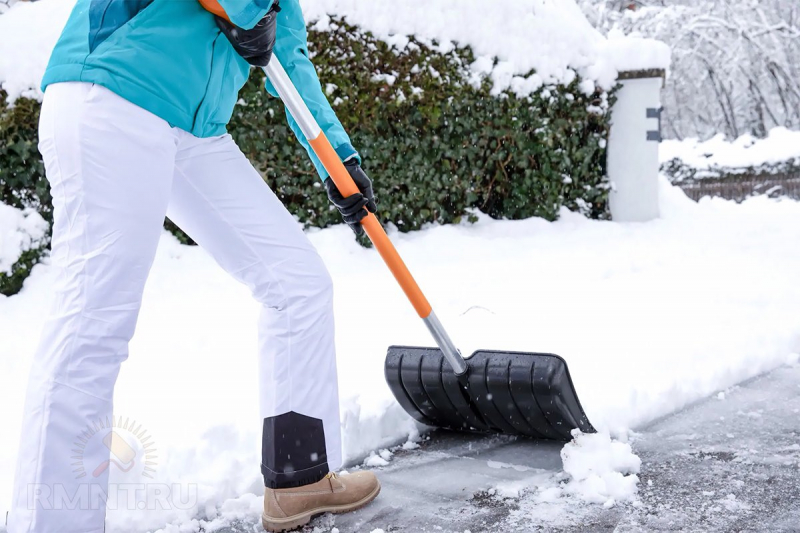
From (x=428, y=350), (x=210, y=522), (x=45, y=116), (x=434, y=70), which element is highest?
(x=434, y=70)

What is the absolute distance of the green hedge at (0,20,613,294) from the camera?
481 centimetres

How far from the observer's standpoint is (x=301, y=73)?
218cm

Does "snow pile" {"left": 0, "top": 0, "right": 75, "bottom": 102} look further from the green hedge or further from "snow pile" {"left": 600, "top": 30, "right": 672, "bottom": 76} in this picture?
"snow pile" {"left": 600, "top": 30, "right": 672, "bottom": 76}

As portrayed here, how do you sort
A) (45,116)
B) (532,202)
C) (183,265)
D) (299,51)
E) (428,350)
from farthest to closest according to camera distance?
1. (532,202)
2. (183,265)
3. (428,350)
4. (299,51)
5. (45,116)

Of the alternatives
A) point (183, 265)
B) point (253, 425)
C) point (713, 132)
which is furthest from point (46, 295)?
point (713, 132)

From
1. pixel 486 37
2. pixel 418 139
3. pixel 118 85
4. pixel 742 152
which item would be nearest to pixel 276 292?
pixel 118 85

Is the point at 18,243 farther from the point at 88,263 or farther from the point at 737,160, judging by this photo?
the point at 737,160

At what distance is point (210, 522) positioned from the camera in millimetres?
2031

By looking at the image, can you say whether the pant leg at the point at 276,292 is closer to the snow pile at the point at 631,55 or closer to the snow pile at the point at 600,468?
the snow pile at the point at 600,468

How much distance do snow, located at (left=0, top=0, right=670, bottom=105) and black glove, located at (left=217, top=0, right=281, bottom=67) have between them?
291cm

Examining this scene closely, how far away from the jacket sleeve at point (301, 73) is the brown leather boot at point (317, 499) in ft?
2.99

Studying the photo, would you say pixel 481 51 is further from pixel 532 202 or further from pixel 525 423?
pixel 525 423

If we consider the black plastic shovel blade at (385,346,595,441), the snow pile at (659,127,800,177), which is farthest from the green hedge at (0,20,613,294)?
the snow pile at (659,127,800,177)

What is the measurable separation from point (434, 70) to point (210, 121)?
12.5 ft
